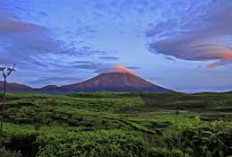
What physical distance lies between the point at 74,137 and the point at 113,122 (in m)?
18.6

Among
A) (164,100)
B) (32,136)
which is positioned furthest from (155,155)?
(164,100)

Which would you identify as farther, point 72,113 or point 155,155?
point 72,113

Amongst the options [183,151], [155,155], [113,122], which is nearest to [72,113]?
[113,122]

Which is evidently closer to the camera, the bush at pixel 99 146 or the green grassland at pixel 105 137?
the green grassland at pixel 105 137

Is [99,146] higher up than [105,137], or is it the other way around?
[105,137]

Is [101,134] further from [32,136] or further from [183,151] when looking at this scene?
[32,136]

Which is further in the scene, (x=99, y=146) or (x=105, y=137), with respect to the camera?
(x=105, y=137)

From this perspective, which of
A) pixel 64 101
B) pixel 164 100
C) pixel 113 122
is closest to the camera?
pixel 113 122

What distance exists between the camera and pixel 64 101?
44.7m

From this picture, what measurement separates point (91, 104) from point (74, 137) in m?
34.4

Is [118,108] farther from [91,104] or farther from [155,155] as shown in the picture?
[155,155]

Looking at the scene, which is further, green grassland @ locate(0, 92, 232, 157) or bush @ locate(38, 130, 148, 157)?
bush @ locate(38, 130, 148, 157)

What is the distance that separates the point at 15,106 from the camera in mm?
36625

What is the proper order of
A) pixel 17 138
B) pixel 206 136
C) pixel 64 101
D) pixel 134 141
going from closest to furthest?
pixel 206 136 → pixel 134 141 → pixel 17 138 → pixel 64 101
